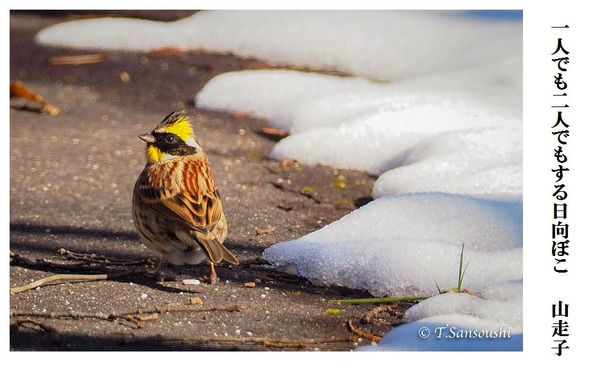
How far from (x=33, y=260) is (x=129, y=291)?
2.12 feet

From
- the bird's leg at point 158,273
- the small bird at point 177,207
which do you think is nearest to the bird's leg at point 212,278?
the small bird at point 177,207

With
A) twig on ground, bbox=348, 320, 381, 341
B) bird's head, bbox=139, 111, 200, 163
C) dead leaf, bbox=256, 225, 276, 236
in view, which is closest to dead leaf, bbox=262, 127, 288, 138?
dead leaf, bbox=256, 225, 276, 236

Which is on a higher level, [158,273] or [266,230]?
[266,230]

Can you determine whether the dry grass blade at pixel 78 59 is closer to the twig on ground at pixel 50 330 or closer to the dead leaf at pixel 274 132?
the dead leaf at pixel 274 132

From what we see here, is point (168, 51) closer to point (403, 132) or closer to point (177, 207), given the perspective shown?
point (403, 132)

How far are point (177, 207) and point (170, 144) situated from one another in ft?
1.54

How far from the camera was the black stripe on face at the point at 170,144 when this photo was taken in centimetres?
515

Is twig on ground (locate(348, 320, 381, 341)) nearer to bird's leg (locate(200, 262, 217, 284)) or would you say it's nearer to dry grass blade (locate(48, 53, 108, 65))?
bird's leg (locate(200, 262, 217, 284))

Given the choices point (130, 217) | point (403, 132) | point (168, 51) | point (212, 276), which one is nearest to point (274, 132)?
point (403, 132)

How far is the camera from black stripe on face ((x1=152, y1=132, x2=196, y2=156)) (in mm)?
5148

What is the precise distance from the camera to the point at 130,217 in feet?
18.8

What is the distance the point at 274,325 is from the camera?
14.5 ft

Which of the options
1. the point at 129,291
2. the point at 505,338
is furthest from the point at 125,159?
the point at 505,338

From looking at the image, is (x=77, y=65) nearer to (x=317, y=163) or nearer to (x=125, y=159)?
(x=125, y=159)
